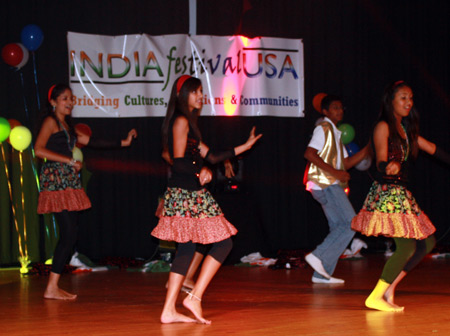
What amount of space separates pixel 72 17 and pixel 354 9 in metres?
3.58

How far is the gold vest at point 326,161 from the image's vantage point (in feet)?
18.0

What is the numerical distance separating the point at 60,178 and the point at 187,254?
1.60 m

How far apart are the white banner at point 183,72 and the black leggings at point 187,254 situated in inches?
143

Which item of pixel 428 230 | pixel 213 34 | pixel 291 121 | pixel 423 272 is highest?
pixel 213 34

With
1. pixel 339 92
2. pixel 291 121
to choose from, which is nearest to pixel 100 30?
pixel 291 121

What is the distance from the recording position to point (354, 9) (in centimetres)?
827

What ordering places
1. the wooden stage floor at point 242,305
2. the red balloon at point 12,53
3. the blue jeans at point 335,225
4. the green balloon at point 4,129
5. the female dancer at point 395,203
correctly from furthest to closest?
the red balloon at point 12,53, the green balloon at point 4,129, the blue jeans at point 335,225, the female dancer at point 395,203, the wooden stage floor at point 242,305

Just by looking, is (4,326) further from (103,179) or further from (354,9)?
(354,9)

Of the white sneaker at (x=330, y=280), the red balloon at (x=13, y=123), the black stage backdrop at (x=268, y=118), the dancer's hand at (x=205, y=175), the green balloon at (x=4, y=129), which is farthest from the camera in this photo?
the black stage backdrop at (x=268, y=118)

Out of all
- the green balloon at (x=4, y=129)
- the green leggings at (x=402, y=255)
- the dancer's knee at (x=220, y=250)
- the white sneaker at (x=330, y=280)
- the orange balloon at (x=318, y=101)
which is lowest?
the white sneaker at (x=330, y=280)

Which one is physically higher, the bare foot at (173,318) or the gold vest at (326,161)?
the gold vest at (326,161)

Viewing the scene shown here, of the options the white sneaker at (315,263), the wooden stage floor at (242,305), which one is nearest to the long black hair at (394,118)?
the wooden stage floor at (242,305)

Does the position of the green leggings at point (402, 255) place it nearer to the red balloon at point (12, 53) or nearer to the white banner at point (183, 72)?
the white banner at point (183, 72)

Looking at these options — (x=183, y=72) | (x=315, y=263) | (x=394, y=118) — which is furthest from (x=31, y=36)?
(x=394, y=118)
